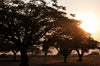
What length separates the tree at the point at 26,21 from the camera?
98.0 feet

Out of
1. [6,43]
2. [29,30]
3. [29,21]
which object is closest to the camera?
[29,21]

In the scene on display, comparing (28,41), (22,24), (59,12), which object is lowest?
(28,41)

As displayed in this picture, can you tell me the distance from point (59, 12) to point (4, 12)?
853 cm

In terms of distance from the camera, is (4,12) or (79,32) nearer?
(4,12)

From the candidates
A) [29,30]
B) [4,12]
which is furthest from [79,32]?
[4,12]

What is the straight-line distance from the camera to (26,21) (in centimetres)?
2920

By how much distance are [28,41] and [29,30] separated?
2235 millimetres

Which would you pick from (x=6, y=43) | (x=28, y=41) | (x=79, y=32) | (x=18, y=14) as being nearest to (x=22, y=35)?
(x=28, y=41)

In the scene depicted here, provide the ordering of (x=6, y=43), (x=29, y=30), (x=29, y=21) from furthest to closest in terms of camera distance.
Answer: (x=6, y=43) < (x=29, y=30) < (x=29, y=21)

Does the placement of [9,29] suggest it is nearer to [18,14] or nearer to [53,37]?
[18,14]

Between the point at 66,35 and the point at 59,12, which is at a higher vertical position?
the point at 59,12

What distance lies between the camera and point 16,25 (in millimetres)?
31062

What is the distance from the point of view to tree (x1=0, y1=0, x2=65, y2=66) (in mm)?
29859

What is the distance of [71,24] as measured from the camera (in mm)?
31984
